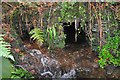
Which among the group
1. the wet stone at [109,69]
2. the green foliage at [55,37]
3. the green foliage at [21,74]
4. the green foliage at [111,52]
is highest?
the green foliage at [55,37]

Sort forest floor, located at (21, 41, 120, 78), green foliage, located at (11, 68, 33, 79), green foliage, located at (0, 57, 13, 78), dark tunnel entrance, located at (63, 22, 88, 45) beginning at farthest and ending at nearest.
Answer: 1. dark tunnel entrance, located at (63, 22, 88, 45)
2. forest floor, located at (21, 41, 120, 78)
3. green foliage, located at (11, 68, 33, 79)
4. green foliage, located at (0, 57, 13, 78)

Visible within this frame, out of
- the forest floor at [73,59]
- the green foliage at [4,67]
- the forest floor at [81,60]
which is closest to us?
the green foliage at [4,67]

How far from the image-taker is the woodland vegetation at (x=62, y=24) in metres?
3.34

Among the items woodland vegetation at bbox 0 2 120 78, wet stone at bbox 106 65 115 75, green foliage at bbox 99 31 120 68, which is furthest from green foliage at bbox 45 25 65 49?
wet stone at bbox 106 65 115 75

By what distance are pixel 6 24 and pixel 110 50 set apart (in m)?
1.46

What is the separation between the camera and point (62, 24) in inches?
136

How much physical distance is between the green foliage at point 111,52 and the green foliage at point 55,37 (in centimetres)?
57

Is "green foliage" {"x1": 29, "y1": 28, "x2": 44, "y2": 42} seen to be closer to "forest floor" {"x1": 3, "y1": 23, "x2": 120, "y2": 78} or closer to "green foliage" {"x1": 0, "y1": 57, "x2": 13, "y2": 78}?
"forest floor" {"x1": 3, "y1": 23, "x2": 120, "y2": 78}

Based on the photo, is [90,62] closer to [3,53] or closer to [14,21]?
[14,21]

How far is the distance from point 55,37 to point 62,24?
0.20 meters

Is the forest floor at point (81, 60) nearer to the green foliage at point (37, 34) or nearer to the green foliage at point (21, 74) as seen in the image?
the green foliage at point (37, 34)

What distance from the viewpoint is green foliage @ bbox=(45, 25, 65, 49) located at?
340cm

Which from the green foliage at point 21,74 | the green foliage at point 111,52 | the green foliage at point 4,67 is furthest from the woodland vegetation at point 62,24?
the green foliage at point 4,67

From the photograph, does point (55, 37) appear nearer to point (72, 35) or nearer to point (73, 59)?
point (72, 35)
